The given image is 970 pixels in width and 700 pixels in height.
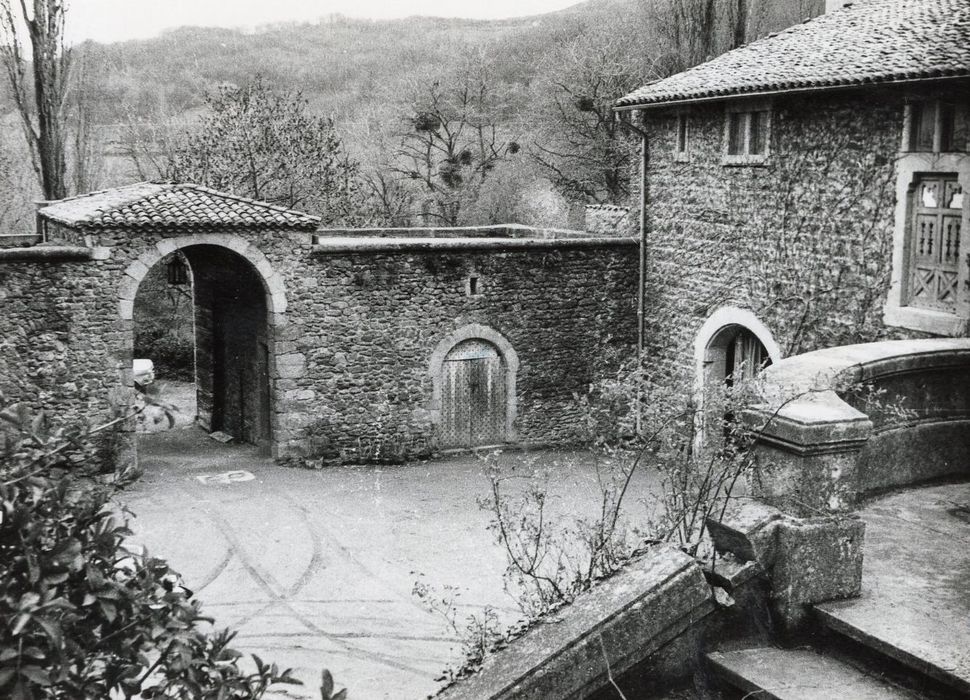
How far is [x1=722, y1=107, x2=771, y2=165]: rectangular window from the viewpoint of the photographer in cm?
1603

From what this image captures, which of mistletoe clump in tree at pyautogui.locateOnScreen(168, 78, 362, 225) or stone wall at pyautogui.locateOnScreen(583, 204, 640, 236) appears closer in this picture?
stone wall at pyautogui.locateOnScreen(583, 204, 640, 236)

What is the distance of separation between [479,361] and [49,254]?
7.29m

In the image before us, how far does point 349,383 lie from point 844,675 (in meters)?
13.9

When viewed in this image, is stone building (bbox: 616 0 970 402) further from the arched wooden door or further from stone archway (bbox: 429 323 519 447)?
the arched wooden door

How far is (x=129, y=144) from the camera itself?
33.8 metres

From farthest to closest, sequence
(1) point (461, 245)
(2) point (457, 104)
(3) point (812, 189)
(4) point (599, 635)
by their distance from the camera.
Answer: (2) point (457, 104) → (1) point (461, 245) → (3) point (812, 189) → (4) point (599, 635)

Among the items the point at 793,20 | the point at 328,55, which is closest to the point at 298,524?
the point at 793,20

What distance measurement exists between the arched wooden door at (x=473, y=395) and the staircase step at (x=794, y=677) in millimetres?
14047

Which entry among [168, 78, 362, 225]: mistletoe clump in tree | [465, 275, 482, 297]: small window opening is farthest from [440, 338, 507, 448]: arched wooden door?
[168, 78, 362, 225]: mistletoe clump in tree

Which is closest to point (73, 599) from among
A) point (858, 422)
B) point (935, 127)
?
point (858, 422)

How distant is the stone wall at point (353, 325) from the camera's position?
16328 millimetres

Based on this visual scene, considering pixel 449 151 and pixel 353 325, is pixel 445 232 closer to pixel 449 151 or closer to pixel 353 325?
pixel 353 325

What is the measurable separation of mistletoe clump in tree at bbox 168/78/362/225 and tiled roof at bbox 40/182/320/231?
778 cm

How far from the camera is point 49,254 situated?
15.9 metres
